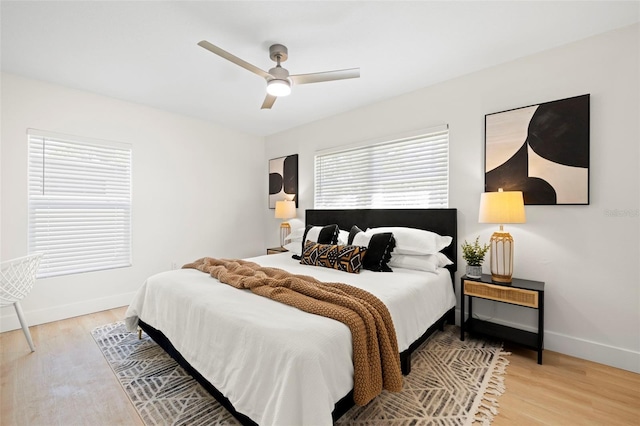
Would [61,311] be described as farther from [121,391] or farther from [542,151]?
[542,151]

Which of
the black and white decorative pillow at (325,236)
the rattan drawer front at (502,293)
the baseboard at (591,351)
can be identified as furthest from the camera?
the black and white decorative pillow at (325,236)

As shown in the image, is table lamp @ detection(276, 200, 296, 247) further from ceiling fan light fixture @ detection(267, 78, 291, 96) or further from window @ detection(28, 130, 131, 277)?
ceiling fan light fixture @ detection(267, 78, 291, 96)

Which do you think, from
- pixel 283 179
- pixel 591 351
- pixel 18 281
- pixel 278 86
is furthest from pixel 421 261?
pixel 18 281

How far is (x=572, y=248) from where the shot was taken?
97.6 inches

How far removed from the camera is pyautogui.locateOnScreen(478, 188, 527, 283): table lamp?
2.45 meters

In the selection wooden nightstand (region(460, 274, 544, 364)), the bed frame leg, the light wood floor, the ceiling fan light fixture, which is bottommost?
the light wood floor

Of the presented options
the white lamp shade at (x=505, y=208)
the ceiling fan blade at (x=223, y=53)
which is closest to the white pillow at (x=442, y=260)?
the white lamp shade at (x=505, y=208)

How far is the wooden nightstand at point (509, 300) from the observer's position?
7.65ft

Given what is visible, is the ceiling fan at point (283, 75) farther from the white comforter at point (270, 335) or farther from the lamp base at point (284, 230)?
the lamp base at point (284, 230)

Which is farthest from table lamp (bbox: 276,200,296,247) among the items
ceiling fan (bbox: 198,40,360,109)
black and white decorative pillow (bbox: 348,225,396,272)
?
ceiling fan (bbox: 198,40,360,109)

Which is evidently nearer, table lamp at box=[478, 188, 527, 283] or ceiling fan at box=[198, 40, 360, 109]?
ceiling fan at box=[198, 40, 360, 109]

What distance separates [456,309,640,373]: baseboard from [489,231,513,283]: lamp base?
0.58 metres

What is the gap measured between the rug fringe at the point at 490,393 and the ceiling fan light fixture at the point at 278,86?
266 cm

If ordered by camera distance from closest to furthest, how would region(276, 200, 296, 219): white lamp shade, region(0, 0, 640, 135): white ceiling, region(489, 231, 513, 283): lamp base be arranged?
region(0, 0, 640, 135): white ceiling, region(489, 231, 513, 283): lamp base, region(276, 200, 296, 219): white lamp shade
